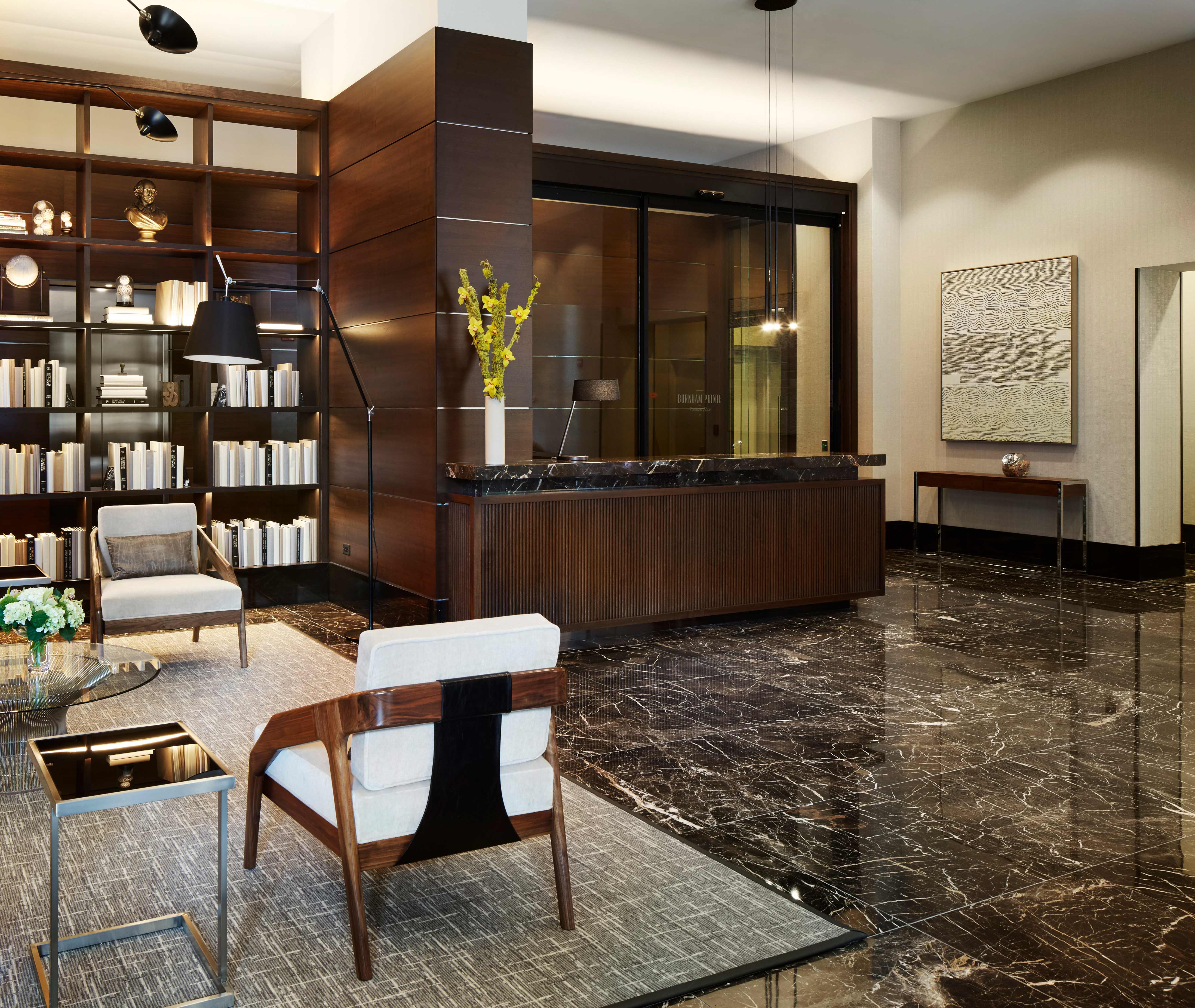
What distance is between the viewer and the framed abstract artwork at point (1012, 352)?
30.0 feet

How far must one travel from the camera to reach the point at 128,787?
98.7 inches

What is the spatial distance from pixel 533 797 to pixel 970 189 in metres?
8.76

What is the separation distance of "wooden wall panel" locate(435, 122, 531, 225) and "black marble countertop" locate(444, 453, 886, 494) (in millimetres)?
1508

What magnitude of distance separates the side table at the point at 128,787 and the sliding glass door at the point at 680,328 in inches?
249

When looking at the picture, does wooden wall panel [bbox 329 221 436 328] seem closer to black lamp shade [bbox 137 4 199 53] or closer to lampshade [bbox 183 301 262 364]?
lampshade [bbox 183 301 262 364]

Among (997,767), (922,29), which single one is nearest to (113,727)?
(997,767)

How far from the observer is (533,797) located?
2824 mm

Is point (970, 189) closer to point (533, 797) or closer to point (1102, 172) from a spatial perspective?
point (1102, 172)

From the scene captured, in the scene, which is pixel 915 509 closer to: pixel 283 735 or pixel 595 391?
pixel 595 391

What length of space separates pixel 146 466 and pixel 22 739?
3.45 m

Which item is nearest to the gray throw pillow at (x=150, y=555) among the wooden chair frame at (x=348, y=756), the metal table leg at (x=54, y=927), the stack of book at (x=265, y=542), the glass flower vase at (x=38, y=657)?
the stack of book at (x=265, y=542)

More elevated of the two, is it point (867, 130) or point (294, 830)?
point (867, 130)

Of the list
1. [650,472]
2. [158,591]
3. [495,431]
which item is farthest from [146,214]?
[650,472]

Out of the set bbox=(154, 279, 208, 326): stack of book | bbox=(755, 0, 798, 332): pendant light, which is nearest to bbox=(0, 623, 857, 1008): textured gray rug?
bbox=(154, 279, 208, 326): stack of book
